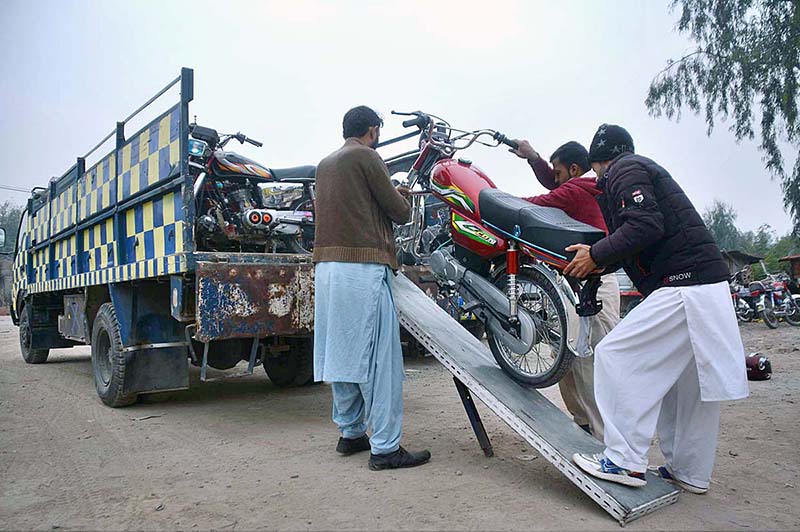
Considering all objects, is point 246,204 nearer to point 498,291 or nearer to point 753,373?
point 498,291

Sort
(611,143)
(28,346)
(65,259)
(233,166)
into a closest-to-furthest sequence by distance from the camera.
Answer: (611,143), (233,166), (65,259), (28,346)

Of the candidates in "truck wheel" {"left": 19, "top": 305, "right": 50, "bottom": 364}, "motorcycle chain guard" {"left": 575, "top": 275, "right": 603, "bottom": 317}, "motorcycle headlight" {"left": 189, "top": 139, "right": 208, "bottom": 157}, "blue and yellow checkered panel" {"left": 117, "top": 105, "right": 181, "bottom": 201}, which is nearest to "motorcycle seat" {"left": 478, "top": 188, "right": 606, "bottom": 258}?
"motorcycle chain guard" {"left": 575, "top": 275, "right": 603, "bottom": 317}

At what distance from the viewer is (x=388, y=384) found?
130 inches

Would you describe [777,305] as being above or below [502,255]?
below

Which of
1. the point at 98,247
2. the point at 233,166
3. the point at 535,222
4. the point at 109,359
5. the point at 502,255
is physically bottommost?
the point at 109,359

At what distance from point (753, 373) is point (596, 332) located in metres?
3.45

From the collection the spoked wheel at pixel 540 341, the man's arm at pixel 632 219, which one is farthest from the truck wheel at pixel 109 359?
the man's arm at pixel 632 219

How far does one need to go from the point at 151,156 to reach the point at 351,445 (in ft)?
8.81

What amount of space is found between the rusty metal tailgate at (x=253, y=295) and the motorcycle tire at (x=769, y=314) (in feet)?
35.0

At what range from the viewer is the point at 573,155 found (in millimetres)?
3814

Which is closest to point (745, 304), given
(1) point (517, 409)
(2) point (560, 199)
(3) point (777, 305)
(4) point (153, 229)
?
(3) point (777, 305)

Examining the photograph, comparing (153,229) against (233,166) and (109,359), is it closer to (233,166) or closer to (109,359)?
(233,166)

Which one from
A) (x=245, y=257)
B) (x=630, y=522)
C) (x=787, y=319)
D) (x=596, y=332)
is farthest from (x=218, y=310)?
(x=787, y=319)

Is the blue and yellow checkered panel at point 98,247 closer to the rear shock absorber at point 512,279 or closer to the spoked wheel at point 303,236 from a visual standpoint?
the spoked wheel at point 303,236
